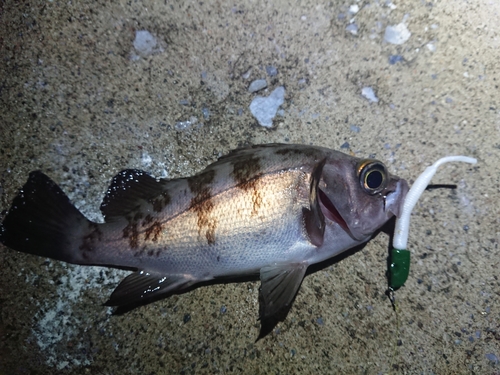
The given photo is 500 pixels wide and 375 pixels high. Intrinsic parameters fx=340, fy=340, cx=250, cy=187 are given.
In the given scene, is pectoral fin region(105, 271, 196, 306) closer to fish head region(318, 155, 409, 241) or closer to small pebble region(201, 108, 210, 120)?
fish head region(318, 155, 409, 241)

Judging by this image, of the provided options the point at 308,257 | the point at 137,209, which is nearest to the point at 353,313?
the point at 308,257

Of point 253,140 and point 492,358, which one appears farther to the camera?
point 253,140

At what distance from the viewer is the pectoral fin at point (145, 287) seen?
178 cm

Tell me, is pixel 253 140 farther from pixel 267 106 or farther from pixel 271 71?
pixel 271 71

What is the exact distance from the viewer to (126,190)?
1.89 metres

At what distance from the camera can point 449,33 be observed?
7.09 feet

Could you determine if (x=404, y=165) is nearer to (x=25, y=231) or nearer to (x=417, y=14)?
(x=417, y=14)

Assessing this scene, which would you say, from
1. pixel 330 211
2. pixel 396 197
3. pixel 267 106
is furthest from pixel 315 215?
pixel 267 106

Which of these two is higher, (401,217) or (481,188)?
(401,217)

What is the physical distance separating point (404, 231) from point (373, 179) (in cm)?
39

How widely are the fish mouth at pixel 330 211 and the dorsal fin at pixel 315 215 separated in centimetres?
6

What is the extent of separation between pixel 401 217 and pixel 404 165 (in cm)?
41

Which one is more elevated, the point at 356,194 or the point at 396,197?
the point at 356,194

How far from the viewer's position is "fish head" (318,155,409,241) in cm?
166
